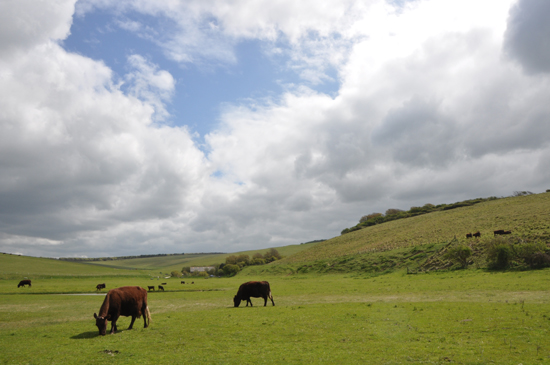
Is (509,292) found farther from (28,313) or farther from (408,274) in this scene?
(28,313)

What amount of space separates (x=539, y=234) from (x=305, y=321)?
4635 cm

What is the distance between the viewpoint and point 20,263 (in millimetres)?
130625

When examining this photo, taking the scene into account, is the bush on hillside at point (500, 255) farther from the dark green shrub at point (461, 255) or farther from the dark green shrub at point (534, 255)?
the dark green shrub at point (461, 255)

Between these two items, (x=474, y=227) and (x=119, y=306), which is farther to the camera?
(x=474, y=227)

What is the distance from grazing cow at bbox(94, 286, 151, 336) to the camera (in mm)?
17741

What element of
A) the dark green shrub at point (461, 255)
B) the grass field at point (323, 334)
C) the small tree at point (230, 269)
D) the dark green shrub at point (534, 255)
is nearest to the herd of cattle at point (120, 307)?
the grass field at point (323, 334)

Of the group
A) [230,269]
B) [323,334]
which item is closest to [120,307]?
[323,334]

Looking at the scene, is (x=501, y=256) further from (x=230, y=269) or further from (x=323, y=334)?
(x=230, y=269)

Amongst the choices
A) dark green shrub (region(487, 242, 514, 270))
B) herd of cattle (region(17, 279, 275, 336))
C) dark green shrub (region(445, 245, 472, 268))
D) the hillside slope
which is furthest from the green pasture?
the hillside slope

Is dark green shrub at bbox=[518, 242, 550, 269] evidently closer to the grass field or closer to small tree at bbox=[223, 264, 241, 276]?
the grass field

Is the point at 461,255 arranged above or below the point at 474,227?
below

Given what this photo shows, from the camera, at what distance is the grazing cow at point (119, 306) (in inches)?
698

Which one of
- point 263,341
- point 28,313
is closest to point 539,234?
point 263,341

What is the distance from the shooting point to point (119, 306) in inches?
725
